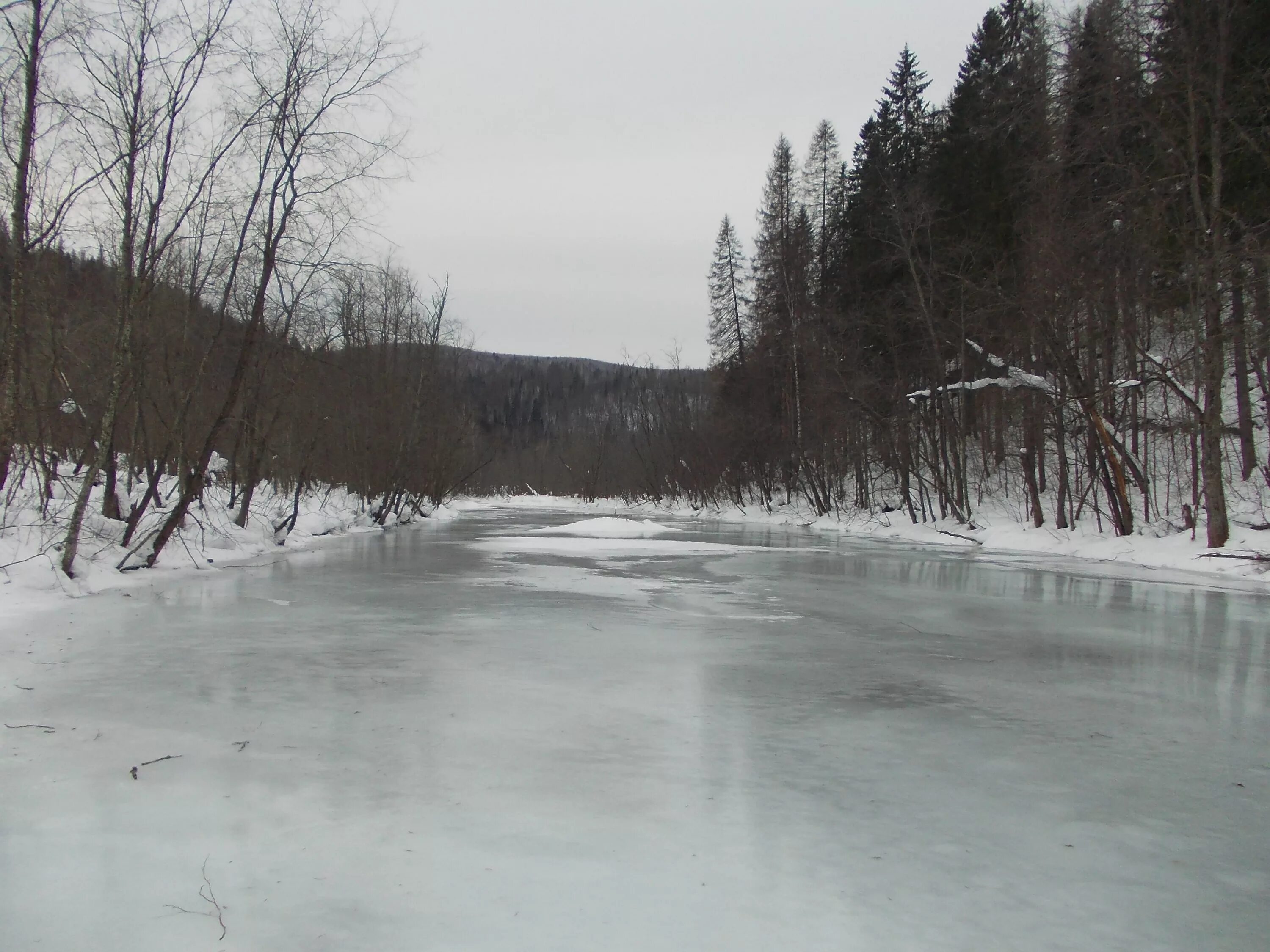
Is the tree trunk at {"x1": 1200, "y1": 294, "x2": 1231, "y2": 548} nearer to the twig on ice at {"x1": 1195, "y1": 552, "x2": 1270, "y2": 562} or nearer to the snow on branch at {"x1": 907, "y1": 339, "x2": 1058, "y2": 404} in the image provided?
the twig on ice at {"x1": 1195, "y1": 552, "x2": 1270, "y2": 562}

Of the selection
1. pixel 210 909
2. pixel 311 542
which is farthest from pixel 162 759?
pixel 311 542

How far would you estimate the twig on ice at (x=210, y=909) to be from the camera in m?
2.65

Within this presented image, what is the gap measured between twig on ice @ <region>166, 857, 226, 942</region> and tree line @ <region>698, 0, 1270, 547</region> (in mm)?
16257

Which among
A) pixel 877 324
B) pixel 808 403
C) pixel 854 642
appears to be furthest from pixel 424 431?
pixel 854 642

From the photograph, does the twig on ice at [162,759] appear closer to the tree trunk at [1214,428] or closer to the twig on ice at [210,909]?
the twig on ice at [210,909]

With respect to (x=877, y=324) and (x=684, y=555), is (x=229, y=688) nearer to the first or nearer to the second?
(x=684, y=555)

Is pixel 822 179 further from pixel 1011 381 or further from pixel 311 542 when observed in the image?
pixel 311 542

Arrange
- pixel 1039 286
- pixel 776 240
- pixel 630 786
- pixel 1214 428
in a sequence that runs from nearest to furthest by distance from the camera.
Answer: pixel 630 786 < pixel 1214 428 < pixel 1039 286 < pixel 776 240

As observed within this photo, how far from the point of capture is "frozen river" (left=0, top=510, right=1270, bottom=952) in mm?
2717

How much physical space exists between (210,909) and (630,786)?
69.1 inches

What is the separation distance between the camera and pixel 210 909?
2721 millimetres

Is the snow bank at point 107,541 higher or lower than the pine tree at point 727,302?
lower

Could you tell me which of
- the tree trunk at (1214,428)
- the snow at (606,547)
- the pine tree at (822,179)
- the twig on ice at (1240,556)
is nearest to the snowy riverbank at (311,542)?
the twig on ice at (1240,556)

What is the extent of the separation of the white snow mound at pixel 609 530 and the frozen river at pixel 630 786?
1646 centimetres
